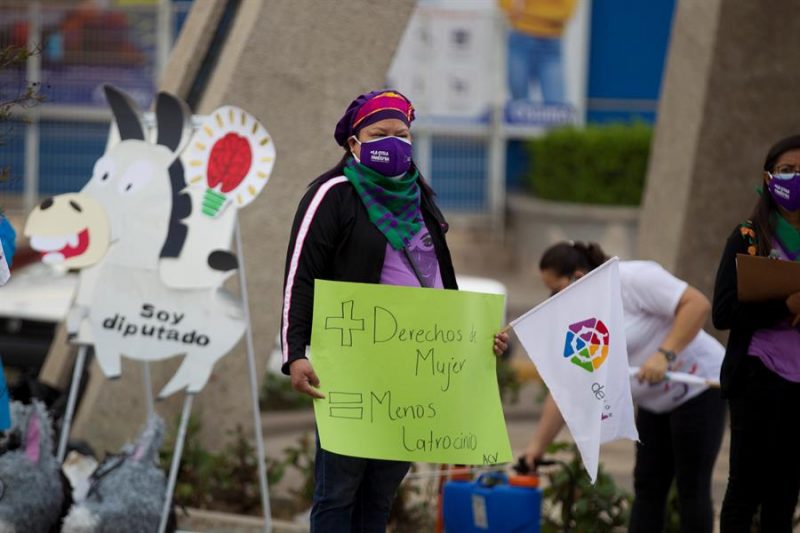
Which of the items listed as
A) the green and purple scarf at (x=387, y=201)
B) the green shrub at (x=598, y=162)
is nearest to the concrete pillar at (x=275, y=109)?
the green and purple scarf at (x=387, y=201)

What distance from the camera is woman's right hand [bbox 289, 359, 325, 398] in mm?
4457

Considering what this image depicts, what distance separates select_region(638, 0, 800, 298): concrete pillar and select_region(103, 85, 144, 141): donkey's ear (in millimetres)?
3793

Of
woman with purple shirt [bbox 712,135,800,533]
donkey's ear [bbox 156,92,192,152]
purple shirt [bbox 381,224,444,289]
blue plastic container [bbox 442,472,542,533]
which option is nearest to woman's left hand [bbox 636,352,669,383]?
woman with purple shirt [bbox 712,135,800,533]

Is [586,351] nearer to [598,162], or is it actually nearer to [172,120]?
[172,120]

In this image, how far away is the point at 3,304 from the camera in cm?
1057

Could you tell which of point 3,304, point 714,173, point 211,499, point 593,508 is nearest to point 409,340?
point 593,508

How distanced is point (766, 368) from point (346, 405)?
4.94 ft

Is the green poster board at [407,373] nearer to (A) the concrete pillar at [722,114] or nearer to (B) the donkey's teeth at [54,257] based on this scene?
(B) the donkey's teeth at [54,257]

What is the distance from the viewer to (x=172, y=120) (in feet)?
19.7

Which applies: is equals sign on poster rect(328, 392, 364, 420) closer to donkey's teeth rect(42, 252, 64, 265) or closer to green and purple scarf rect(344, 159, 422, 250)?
green and purple scarf rect(344, 159, 422, 250)

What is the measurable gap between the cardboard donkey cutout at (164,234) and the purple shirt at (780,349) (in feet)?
6.96

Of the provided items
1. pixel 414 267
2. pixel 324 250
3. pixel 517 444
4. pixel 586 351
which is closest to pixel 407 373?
pixel 414 267

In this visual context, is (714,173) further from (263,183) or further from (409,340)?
(409,340)

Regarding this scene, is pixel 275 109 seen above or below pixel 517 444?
above
